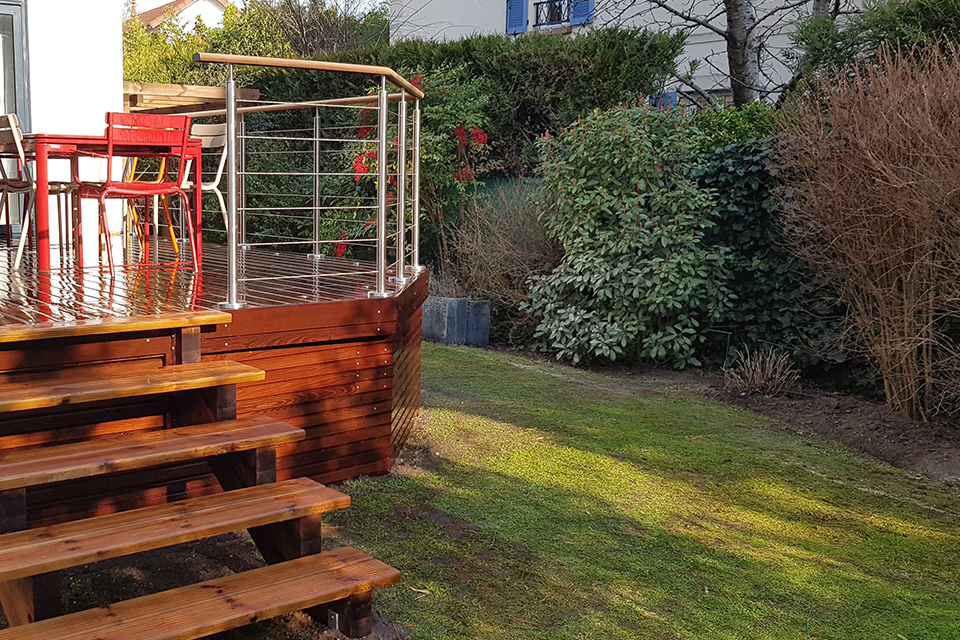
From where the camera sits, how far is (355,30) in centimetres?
1847

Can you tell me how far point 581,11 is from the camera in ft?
48.6

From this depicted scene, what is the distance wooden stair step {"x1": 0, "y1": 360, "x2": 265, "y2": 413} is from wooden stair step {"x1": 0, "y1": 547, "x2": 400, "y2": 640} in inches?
30.9

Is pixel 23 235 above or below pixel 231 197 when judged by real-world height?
below

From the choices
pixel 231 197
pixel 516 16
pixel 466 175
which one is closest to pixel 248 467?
pixel 231 197

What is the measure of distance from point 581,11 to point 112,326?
12.8 metres

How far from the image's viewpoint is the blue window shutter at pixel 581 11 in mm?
14672

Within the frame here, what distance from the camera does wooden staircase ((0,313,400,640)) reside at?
2562 mm

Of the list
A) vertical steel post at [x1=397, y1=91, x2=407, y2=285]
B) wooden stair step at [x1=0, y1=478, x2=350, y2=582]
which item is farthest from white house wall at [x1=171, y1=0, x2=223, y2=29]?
wooden stair step at [x1=0, y1=478, x2=350, y2=582]

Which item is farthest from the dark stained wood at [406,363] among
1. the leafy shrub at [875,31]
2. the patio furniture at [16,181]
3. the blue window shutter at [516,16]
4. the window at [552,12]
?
the blue window shutter at [516,16]

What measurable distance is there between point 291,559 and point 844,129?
14.7 ft

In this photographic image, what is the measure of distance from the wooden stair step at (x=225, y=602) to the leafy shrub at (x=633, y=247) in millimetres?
5068

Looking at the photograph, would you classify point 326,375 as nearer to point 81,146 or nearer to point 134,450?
point 134,450

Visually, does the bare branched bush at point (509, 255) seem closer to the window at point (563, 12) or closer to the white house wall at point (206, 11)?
the window at point (563, 12)

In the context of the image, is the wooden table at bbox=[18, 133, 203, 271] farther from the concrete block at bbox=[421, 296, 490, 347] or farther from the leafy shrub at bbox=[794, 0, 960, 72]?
the leafy shrub at bbox=[794, 0, 960, 72]
